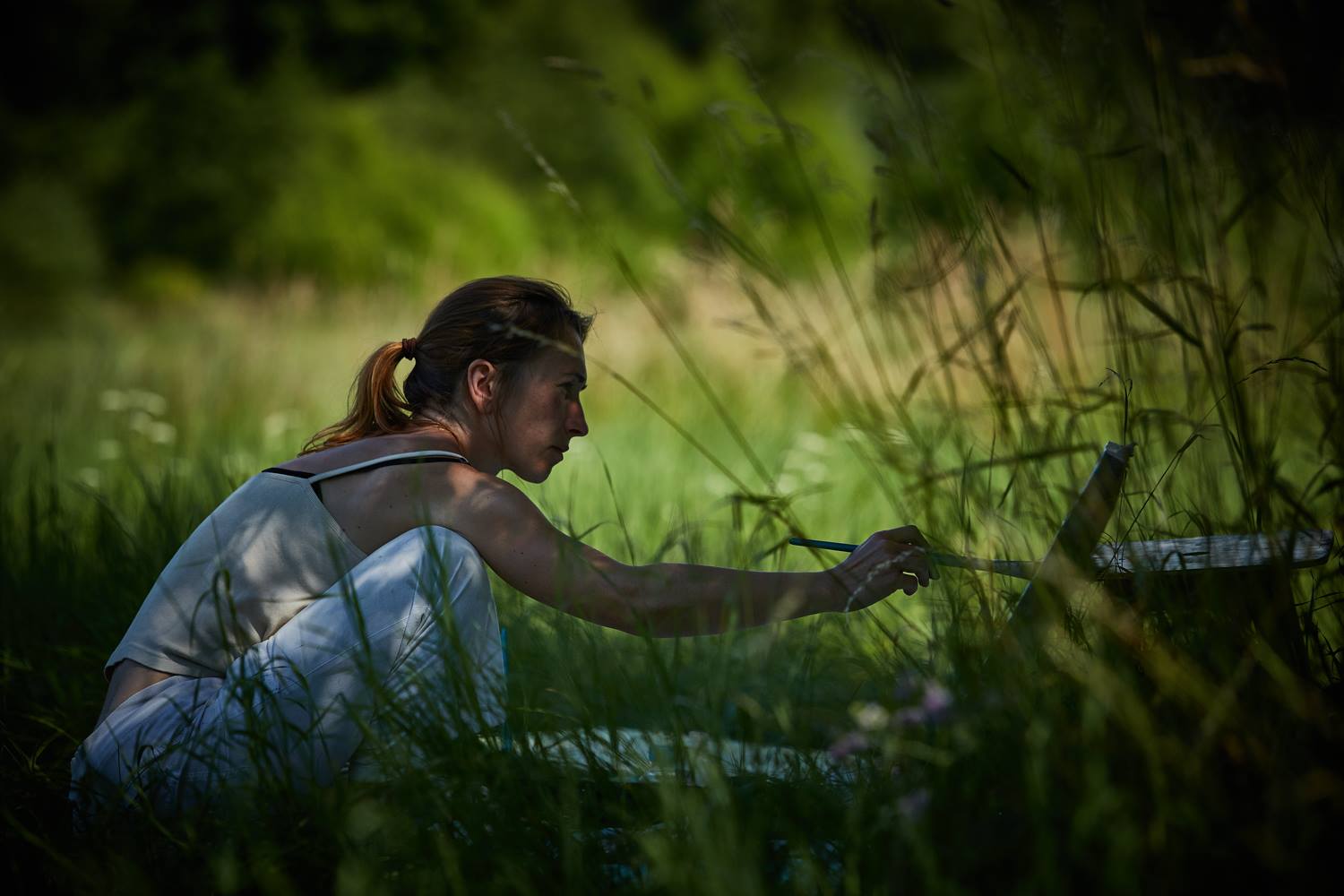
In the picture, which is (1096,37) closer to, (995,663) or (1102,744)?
(995,663)

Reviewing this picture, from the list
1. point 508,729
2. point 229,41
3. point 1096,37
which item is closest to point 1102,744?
point 508,729

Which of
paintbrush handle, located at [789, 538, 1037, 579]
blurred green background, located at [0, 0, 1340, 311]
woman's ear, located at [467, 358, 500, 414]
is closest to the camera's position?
paintbrush handle, located at [789, 538, 1037, 579]

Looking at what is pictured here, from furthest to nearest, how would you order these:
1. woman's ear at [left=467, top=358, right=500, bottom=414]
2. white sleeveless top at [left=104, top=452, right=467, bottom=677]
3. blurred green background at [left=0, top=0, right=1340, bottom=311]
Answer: blurred green background at [left=0, top=0, right=1340, bottom=311] < woman's ear at [left=467, top=358, right=500, bottom=414] < white sleeveless top at [left=104, top=452, right=467, bottom=677]

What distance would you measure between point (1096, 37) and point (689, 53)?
26.1 metres

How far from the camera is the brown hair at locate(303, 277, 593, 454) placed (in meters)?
2.15

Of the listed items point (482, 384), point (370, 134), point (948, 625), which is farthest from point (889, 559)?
point (370, 134)

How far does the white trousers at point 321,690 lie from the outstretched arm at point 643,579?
77 mm

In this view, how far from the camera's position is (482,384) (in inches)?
85.0

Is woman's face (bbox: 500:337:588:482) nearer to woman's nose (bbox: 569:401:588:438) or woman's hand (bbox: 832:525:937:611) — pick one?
woman's nose (bbox: 569:401:588:438)

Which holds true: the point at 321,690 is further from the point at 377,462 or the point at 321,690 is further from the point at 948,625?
the point at 948,625

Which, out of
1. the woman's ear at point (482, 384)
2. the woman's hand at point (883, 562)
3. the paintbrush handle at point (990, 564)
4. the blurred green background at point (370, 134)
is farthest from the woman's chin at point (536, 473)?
the blurred green background at point (370, 134)

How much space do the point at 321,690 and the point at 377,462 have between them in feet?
1.30

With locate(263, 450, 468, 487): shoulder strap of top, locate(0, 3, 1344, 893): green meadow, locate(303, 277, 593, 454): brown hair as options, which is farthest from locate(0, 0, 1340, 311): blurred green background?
locate(263, 450, 468, 487): shoulder strap of top

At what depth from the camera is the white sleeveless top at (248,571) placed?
6.29 ft
